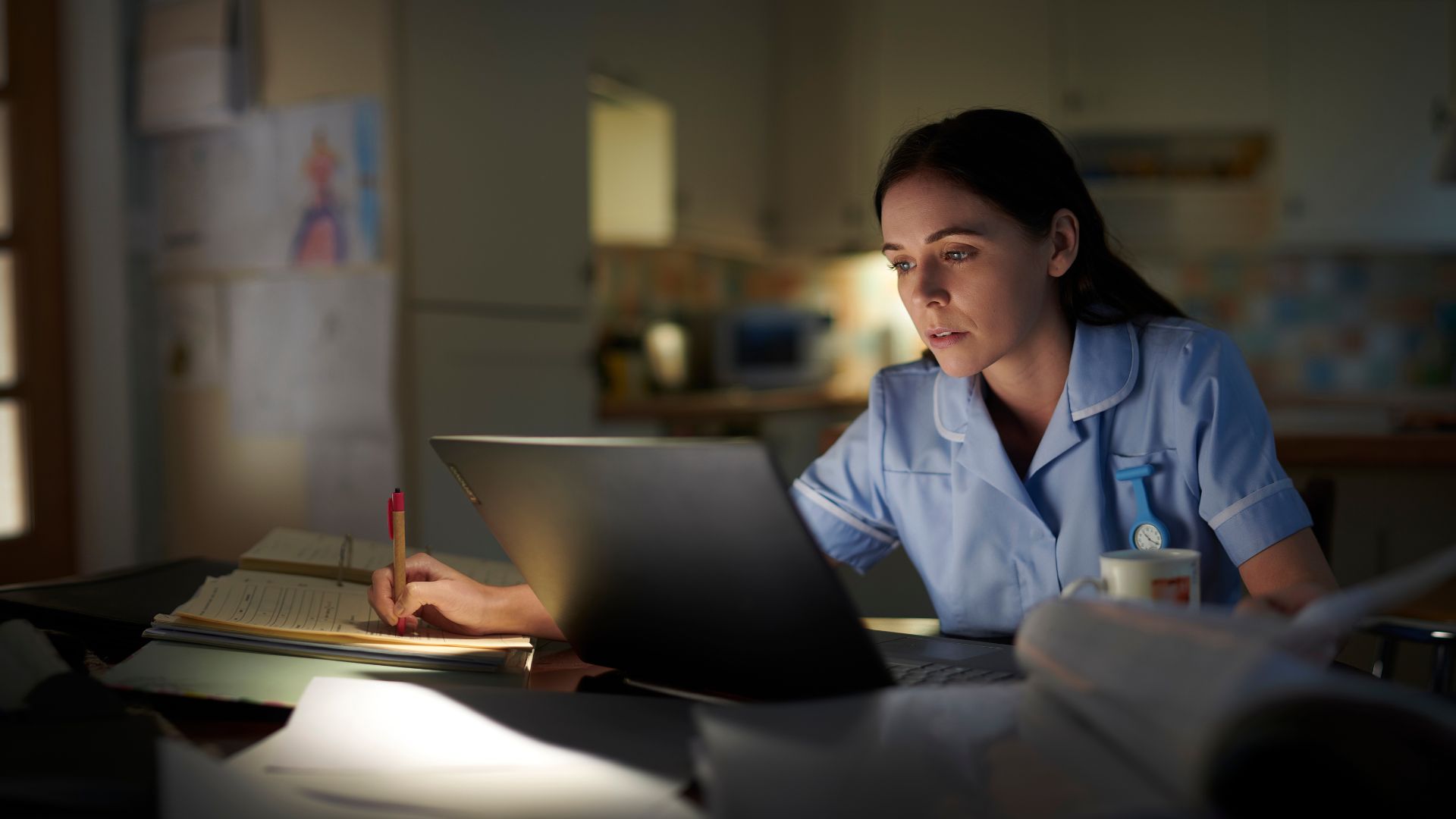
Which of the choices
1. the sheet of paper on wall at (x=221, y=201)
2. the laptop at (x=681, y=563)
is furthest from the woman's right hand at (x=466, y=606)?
the sheet of paper on wall at (x=221, y=201)

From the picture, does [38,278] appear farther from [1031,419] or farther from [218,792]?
[218,792]

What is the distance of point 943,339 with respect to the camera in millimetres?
1219

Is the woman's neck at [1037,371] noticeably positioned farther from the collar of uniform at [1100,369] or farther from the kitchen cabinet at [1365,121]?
the kitchen cabinet at [1365,121]

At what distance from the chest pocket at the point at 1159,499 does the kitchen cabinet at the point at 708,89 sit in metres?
2.52

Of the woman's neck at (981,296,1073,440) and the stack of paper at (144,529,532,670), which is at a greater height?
the woman's neck at (981,296,1073,440)

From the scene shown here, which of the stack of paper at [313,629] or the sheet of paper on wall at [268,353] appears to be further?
the sheet of paper on wall at [268,353]

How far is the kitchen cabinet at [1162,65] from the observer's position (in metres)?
4.32

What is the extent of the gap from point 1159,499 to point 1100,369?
15 centimetres

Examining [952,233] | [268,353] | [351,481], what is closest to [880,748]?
[952,233]

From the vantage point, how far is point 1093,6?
14.4 feet

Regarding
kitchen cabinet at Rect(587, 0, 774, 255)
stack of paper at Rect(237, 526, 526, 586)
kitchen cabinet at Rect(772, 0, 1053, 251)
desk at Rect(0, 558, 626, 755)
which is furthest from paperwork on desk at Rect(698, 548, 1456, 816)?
kitchen cabinet at Rect(772, 0, 1053, 251)

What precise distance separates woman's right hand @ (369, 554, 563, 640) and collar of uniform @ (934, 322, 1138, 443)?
1.67ft

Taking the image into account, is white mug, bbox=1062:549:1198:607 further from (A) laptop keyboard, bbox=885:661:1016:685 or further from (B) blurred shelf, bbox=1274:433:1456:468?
(B) blurred shelf, bbox=1274:433:1456:468

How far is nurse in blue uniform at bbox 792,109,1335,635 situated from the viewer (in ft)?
3.71
